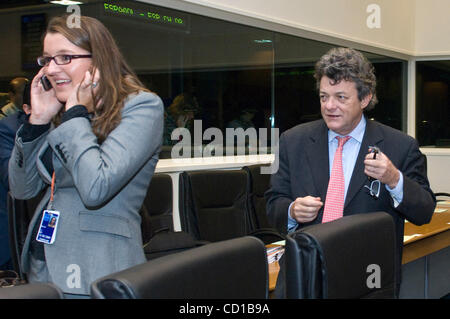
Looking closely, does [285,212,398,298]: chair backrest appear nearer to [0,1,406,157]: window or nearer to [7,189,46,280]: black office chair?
[7,189,46,280]: black office chair

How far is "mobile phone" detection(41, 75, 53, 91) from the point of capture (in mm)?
1596

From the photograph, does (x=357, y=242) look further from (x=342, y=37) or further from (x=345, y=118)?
(x=342, y=37)

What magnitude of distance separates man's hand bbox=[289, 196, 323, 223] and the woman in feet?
1.99

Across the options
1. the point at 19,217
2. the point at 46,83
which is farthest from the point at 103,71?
the point at 19,217

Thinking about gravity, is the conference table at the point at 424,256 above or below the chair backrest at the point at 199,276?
below

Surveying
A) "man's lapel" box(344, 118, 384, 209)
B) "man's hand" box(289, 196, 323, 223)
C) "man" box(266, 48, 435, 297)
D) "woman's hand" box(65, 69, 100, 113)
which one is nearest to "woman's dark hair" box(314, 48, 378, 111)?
"man" box(266, 48, 435, 297)

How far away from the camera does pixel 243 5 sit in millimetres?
4547

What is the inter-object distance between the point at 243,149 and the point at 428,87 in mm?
3708

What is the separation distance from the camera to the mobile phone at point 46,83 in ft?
5.24

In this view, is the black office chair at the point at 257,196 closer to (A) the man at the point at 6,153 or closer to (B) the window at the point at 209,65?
(B) the window at the point at 209,65

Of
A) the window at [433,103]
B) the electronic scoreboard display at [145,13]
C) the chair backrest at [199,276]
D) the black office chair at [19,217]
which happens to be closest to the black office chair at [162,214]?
the black office chair at [19,217]

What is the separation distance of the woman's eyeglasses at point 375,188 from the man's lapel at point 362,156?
0.03 m

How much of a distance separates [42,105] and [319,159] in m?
1.01

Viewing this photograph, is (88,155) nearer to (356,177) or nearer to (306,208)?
(306,208)
